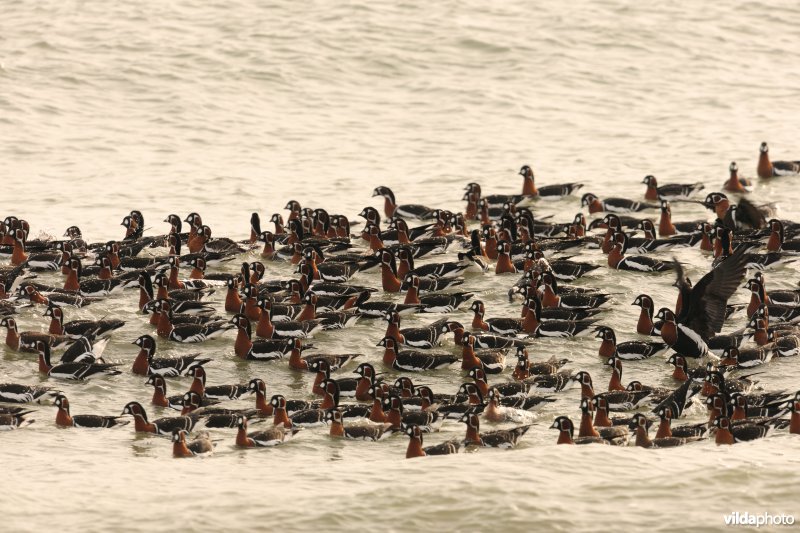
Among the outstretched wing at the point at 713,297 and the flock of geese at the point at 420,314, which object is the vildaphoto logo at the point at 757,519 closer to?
the flock of geese at the point at 420,314

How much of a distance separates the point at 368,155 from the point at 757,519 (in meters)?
23.1

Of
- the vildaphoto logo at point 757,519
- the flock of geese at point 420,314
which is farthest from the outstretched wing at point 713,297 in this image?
the vildaphoto logo at point 757,519

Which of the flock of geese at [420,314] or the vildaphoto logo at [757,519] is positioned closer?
the vildaphoto logo at [757,519]

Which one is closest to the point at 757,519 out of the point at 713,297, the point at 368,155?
the point at 713,297

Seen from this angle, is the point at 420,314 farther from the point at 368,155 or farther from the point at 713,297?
the point at 368,155

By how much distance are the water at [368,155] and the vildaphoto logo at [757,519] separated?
168 mm

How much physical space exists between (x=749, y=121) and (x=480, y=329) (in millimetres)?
20239

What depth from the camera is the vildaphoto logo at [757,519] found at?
14.8m

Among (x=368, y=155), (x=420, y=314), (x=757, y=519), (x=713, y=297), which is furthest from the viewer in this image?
(x=368, y=155)

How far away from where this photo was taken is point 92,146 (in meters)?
36.8

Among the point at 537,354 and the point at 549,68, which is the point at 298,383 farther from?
the point at 549,68

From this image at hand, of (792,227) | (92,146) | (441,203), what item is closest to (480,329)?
(792,227)

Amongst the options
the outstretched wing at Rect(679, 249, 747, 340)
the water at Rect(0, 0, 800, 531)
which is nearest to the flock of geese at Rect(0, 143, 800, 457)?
the outstretched wing at Rect(679, 249, 747, 340)

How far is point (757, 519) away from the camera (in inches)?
585
